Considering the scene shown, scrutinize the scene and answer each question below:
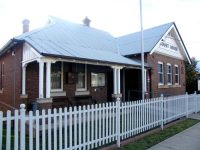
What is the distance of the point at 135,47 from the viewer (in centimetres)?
1912

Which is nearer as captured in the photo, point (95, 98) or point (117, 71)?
point (117, 71)

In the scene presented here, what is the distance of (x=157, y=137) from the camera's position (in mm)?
8828

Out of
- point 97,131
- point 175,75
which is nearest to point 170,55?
point 175,75

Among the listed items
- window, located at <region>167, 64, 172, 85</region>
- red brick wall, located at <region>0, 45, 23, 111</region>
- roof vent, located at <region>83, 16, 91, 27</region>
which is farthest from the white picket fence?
roof vent, located at <region>83, 16, 91, 27</region>

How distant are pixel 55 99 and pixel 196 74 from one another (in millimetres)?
24604

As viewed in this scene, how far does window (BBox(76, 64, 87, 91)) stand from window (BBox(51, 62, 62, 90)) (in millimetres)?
1395

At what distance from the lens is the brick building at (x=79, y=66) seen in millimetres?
11750

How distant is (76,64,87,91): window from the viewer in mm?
15227

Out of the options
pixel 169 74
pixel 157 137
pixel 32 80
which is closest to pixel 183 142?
pixel 157 137

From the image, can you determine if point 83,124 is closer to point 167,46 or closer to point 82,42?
point 82,42

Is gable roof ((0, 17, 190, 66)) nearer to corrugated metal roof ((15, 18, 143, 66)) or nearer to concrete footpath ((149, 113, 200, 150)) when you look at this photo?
corrugated metal roof ((15, 18, 143, 66))

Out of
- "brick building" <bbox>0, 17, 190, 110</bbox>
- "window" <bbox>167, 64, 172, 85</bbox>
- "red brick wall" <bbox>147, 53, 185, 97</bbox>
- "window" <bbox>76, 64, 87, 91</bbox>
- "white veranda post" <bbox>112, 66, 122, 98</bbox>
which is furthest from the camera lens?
"window" <bbox>167, 64, 172, 85</bbox>

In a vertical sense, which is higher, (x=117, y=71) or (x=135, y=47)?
(x=135, y=47)

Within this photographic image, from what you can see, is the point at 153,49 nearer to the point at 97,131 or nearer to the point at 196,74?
the point at 97,131
